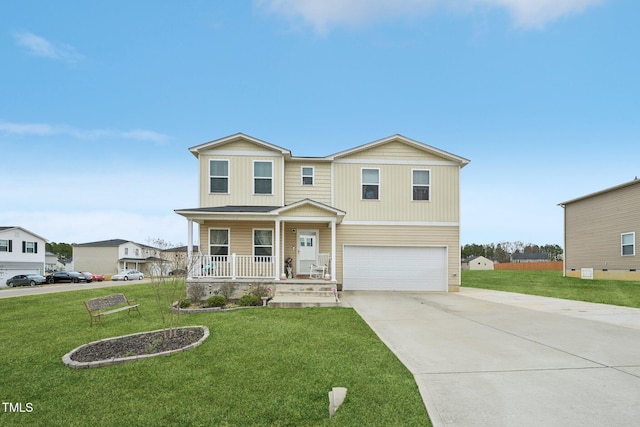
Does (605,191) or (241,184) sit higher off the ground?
(605,191)

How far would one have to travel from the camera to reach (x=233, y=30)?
1578 centimetres

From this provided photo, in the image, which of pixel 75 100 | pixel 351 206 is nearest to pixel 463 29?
pixel 351 206

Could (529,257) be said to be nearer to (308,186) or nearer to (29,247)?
(308,186)

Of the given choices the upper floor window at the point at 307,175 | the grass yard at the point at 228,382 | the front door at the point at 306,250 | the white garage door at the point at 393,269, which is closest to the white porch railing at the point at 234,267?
the front door at the point at 306,250

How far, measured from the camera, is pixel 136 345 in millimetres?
7145

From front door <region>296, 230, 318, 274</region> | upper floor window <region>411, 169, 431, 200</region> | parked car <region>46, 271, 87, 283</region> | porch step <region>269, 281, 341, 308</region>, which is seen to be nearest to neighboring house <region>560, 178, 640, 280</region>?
upper floor window <region>411, 169, 431, 200</region>

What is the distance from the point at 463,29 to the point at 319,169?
8.28 m

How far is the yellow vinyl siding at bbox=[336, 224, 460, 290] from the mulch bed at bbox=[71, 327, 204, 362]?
32.1 feet

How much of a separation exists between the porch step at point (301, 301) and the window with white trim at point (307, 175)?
19.7 ft

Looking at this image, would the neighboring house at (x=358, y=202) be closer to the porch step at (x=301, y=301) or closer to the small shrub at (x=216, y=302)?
the porch step at (x=301, y=301)

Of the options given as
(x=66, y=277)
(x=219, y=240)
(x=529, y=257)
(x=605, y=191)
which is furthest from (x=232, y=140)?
(x=529, y=257)

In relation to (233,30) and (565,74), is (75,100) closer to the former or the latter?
(233,30)

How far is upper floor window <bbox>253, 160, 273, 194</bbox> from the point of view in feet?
54.5

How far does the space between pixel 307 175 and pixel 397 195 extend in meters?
4.22
